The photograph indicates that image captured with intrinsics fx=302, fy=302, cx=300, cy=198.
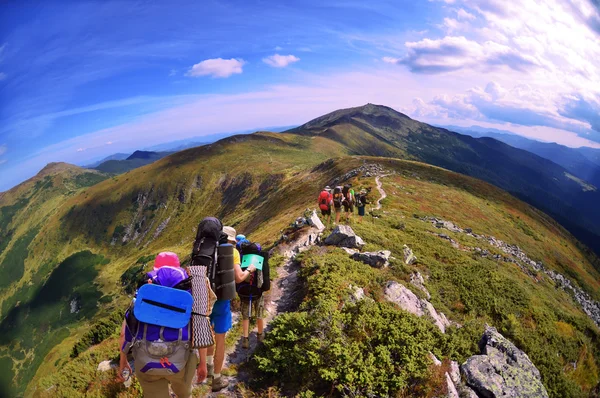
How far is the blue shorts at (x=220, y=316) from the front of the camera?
7.12 meters

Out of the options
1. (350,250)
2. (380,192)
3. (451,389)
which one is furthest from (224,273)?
(380,192)

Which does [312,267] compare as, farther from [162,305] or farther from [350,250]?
[162,305]

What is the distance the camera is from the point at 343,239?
61.1 feet

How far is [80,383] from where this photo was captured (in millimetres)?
9109

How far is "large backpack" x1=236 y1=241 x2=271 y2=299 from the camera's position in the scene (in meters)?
8.11

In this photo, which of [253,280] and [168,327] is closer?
[168,327]

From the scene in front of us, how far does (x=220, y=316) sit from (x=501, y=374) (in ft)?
27.1

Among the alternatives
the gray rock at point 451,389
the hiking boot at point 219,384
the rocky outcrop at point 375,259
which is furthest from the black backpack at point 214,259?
the rocky outcrop at point 375,259

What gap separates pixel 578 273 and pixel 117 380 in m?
63.0

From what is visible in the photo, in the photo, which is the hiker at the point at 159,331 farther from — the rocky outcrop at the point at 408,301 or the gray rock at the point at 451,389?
the rocky outcrop at the point at 408,301

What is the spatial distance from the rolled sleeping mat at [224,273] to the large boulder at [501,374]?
7117 millimetres

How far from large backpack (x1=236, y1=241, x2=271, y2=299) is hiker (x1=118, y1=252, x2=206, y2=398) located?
3.09 metres

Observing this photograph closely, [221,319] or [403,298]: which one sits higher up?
[221,319]

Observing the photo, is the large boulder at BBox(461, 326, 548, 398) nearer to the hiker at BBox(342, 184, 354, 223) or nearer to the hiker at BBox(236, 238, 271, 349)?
the hiker at BBox(236, 238, 271, 349)
